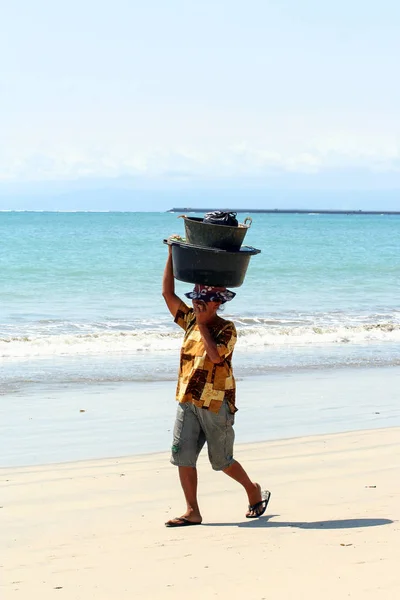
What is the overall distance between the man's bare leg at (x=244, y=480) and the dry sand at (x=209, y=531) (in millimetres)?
131

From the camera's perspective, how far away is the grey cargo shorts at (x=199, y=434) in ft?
15.7

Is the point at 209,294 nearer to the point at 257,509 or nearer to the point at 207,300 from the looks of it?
the point at 207,300

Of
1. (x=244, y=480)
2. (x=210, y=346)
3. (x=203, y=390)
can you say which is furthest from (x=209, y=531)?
(x=210, y=346)

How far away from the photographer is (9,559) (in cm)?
431

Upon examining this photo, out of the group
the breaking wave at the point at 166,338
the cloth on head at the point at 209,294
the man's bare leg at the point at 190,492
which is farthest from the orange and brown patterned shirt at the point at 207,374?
the breaking wave at the point at 166,338

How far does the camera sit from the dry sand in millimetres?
3877

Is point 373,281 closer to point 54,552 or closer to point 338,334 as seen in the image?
point 338,334

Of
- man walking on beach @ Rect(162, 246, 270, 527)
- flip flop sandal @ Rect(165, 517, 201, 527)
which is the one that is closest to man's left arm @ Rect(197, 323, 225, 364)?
man walking on beach @ Rect(162, 246, 270, 527)

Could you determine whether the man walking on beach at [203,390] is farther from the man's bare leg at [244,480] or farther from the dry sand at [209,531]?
the dry sand at [209,531]

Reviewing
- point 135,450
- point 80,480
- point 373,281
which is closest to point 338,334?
point 135,450

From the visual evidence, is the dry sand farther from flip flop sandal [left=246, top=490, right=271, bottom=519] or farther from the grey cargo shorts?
the grey cargo shorts

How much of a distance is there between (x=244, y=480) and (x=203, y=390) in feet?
1.99

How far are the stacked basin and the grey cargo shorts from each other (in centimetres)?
67

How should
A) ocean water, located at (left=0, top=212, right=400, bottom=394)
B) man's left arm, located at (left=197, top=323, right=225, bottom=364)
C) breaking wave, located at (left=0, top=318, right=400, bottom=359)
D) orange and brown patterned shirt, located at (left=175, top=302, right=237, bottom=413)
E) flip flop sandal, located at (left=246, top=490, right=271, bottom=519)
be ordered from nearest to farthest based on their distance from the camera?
man's left arm, located at (left=197, top=323, right=225, bottom=364) < orange and brown patterned shirt, located at (left=175, top=302, right=237, bottom=413) < flip flop sandal, located at (left=246, top=490, right=271, bottom=519) < ocean water, located at (left=0, top=212, right=400, bottom=394) < breaking wave, located at (left=0, top=318, right=400, bottom=359)
